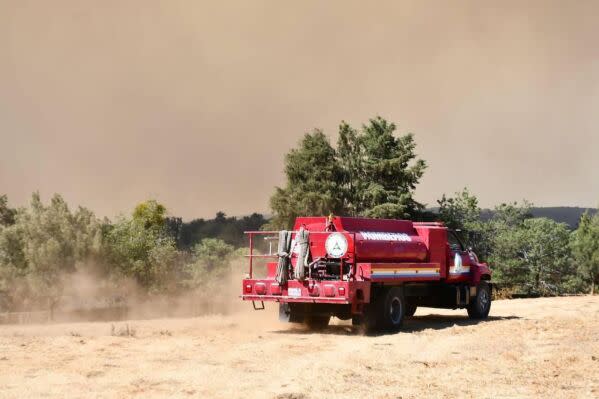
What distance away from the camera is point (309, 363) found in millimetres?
13164

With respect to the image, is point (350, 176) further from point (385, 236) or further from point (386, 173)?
point (385, 236)

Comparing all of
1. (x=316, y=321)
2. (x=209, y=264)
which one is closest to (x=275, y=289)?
(x=316, y=321)

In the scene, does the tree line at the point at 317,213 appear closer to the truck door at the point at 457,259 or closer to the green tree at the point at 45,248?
the green tree at the point at 45,248

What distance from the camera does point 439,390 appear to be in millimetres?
10594

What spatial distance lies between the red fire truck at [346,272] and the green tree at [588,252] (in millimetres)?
31552

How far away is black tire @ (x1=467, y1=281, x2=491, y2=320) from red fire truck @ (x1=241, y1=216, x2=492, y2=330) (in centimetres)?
242

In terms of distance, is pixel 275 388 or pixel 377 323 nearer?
pixel 275 388

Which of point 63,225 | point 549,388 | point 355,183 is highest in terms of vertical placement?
point 355,183

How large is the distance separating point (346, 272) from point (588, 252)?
36177 millimetres

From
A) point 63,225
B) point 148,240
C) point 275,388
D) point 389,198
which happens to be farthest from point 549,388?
point 389,198

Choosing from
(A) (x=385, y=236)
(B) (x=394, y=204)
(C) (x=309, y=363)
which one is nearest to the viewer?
(C) (x=309, y=363)

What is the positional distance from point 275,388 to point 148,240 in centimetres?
2757

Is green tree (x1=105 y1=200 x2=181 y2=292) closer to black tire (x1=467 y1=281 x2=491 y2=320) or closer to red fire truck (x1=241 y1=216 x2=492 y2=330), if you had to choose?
red fire truck (x1=241 y1=216 x2=492 y2=330)

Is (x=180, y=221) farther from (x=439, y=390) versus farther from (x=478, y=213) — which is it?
(x=439, y=390)
